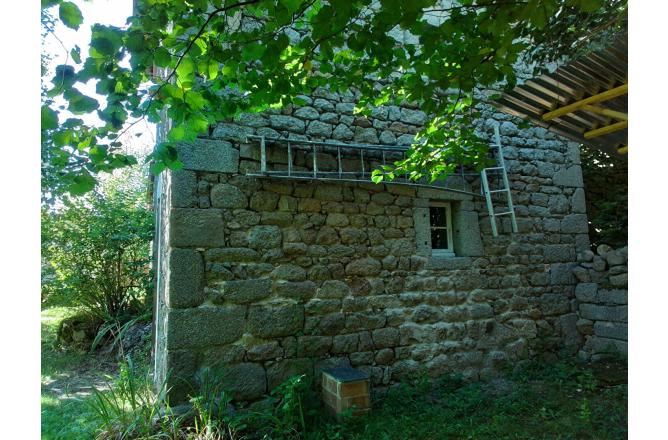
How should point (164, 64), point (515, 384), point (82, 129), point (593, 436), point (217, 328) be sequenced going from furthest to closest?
point (515, 384) < point (217, 328) < point (593, 436) < point (82, 129) < point (164, 64)

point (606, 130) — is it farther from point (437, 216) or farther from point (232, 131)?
point (232, 131)

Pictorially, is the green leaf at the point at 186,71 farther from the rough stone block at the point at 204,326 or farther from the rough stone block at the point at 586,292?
the rough stone block at the point at 586,292

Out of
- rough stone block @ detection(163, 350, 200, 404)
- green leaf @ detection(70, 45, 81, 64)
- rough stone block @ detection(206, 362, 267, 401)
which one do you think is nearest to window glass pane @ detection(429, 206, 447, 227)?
rough stone block @ detection(206, 362, 267, 401)

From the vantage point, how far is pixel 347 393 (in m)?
3.18

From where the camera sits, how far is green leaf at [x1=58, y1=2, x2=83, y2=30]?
1495 mm

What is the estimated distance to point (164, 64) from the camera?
1.88m

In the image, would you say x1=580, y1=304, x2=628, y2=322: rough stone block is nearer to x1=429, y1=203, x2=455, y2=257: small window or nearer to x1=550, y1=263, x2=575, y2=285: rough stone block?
x1=550, y1=263, x2=575, y2=285: rough stone block

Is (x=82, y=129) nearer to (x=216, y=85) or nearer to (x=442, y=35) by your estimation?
(x=216, y=85)

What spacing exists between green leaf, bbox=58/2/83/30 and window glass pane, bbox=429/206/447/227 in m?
3.72

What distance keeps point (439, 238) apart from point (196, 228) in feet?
8.80

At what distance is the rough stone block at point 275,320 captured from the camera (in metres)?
3.41

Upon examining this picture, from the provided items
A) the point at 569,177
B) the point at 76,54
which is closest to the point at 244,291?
the point at 76,54
